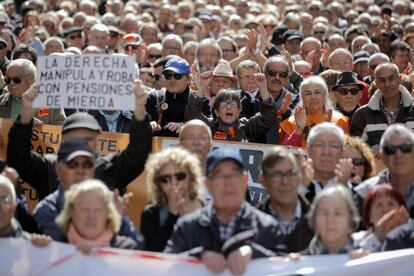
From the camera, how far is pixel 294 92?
12.7 m

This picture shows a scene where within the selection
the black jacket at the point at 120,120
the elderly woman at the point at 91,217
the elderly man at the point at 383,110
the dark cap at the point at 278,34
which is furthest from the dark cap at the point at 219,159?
the dark cap at the point at 278,34

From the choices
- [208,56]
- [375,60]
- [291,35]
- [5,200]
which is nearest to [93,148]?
[5,200]

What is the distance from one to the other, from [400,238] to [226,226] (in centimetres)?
113

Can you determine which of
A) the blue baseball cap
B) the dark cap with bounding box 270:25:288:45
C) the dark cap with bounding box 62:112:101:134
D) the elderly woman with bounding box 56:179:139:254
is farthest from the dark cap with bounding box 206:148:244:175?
the dark cap with bounding box 270:25:288:45

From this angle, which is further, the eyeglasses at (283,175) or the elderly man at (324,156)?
the elderly man at (324,156)

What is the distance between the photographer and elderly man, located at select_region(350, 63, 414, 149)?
36.9 ft

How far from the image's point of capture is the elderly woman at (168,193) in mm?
8258

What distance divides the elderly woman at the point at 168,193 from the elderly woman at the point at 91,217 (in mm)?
557

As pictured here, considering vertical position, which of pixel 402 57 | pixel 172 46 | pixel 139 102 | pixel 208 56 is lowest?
pixel 139 102

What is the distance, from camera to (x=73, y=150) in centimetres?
859

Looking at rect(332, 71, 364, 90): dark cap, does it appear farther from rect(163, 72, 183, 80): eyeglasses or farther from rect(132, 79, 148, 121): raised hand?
rect(132, 79, 148, 121): raised hand

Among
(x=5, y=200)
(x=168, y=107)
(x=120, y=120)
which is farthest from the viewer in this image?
(x=120, y=120)

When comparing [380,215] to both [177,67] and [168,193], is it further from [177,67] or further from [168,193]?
[177,67]

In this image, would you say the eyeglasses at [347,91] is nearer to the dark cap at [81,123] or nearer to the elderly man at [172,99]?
the elderly man at [172,99]
